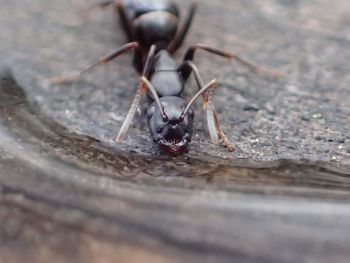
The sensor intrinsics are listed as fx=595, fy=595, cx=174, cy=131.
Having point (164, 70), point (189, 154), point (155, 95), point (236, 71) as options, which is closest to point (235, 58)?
point (236, 71)

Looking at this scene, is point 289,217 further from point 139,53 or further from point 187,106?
point 139,53

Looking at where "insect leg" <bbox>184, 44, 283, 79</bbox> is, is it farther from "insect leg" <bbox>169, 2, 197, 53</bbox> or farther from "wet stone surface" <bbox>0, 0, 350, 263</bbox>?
"insect leg" <bbox>169, 2, 197, 53</bbox>

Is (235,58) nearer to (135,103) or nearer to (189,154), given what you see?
(135,103)

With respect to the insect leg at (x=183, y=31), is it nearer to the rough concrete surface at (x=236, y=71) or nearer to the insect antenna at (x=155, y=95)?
the rough concrete surface at (x=236, y=71)

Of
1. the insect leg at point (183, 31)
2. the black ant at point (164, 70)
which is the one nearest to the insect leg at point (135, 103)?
the black ant at point (164, 70)

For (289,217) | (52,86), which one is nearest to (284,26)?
(52,86)

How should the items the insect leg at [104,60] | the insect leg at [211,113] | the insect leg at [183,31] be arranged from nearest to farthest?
the insect leg at [211,113]
the insect leg at [104,60]
the insect leg at [183,31]

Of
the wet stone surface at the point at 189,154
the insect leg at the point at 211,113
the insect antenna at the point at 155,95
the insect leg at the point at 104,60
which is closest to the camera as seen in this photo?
the wet stone surface at the point at 189,154

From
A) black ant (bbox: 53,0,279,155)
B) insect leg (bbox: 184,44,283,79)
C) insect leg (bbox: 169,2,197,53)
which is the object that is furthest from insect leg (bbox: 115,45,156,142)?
insect leg (bbox: 169,2,197,53)
